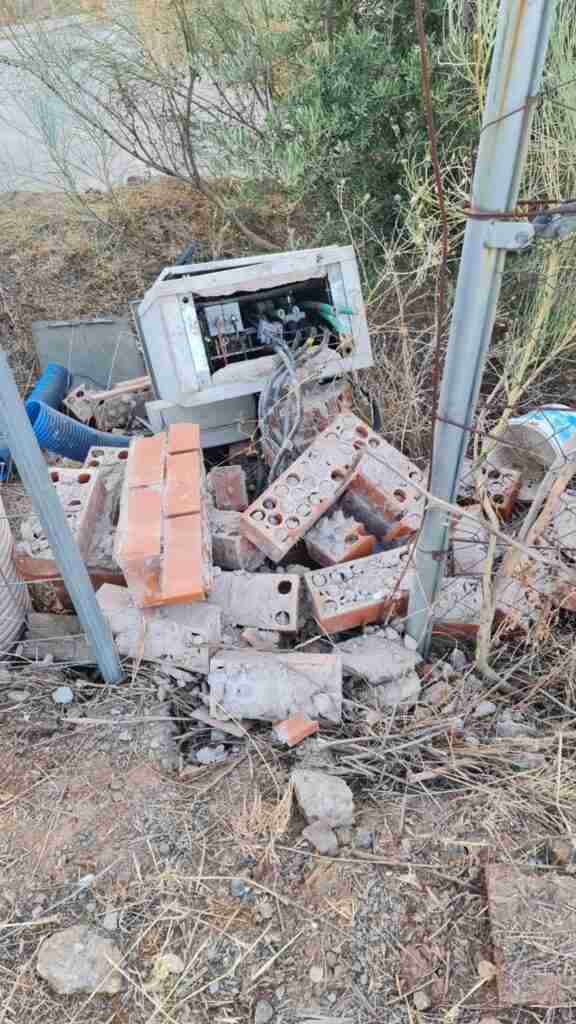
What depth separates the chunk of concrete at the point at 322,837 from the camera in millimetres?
2084

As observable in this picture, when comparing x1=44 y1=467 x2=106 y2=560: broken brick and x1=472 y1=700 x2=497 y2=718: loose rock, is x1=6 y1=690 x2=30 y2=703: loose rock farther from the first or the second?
x1=472 y1=700 x2=497 y2=718: loose rock

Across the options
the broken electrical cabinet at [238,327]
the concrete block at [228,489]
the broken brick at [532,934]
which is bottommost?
the broken brick at [532,934]

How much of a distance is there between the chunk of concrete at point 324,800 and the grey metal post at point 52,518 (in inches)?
32.2

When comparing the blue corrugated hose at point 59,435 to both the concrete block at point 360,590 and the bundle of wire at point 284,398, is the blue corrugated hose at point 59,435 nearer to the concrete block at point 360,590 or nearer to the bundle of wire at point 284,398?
the bundle of wire at point 284,398

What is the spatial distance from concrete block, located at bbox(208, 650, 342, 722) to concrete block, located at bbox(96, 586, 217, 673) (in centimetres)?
14

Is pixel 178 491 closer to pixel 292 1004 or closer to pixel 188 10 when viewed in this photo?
pixel 292 1004

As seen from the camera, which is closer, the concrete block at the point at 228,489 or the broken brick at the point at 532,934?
the broken brick at the point at 532,934

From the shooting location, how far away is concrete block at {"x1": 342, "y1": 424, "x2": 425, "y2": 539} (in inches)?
119

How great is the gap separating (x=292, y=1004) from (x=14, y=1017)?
0.70 m

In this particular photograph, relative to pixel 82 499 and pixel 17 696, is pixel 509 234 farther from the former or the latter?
pixel 17 696

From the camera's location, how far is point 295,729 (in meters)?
2.40

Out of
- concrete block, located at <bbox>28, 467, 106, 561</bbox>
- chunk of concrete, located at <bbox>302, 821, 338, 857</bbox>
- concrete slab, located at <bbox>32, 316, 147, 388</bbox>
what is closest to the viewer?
chunk of concrete, located at <bbox>302, 821, 338, 857</bbox>

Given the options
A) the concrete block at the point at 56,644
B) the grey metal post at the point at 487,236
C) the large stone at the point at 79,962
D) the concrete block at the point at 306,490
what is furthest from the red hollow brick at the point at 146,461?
the large stone at the point at 79,962

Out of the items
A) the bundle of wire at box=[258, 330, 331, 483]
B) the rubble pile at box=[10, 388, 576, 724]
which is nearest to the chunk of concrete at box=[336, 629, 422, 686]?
the rubble pile at box=[10, 388, 576, 724]
